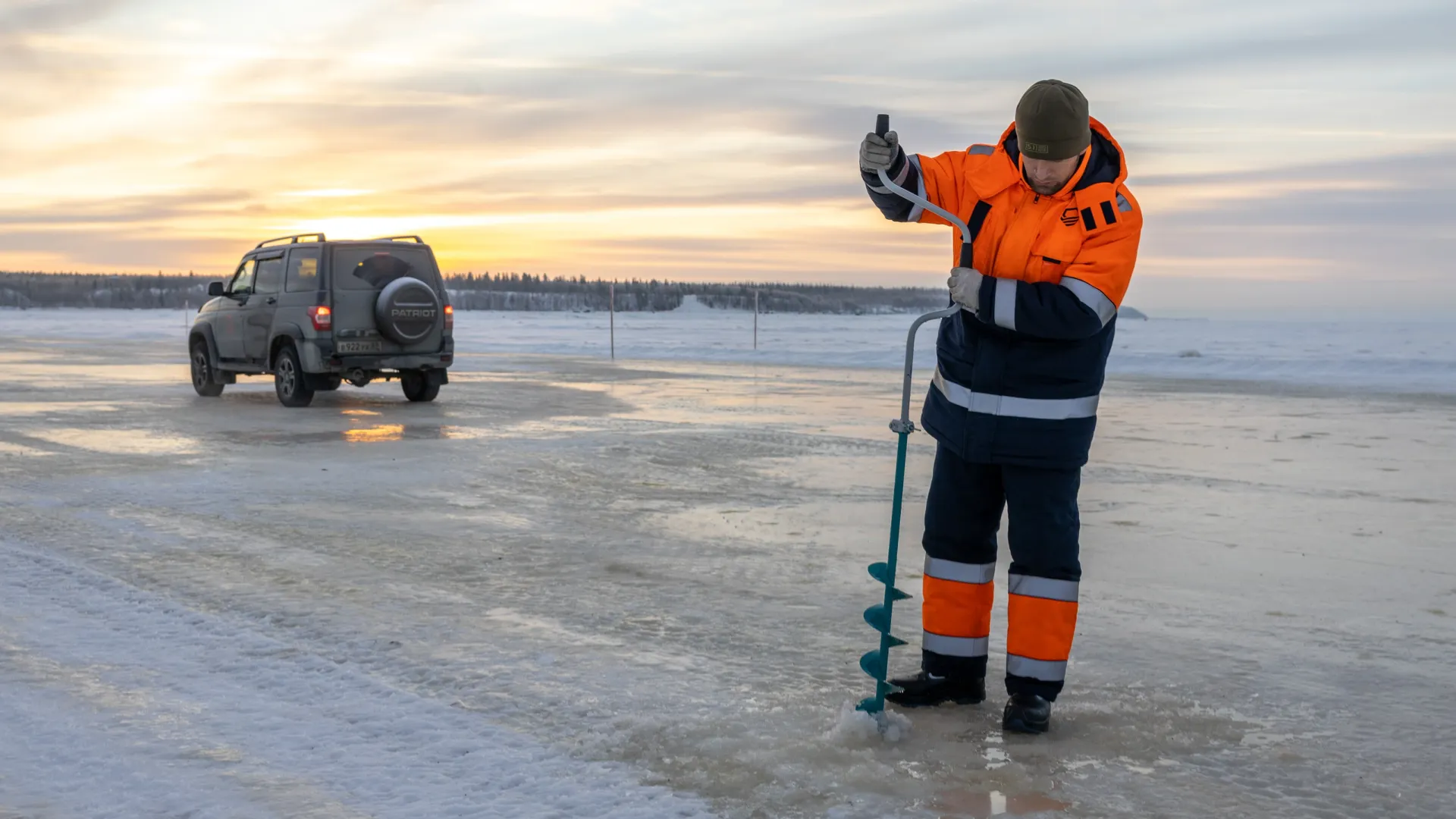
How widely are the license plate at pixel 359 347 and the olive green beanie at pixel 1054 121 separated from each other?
459 inches

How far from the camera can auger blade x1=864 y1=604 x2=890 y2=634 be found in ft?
13.2

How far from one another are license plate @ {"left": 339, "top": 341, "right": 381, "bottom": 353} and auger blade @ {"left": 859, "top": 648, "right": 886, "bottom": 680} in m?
11.3

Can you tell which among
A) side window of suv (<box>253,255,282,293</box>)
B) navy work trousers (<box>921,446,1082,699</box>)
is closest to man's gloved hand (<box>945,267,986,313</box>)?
navy work trousers (<box>921,446,1082,699</box>)

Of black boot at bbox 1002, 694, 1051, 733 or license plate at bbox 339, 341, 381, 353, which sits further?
license plate at bbox 339, 341, 381, 353

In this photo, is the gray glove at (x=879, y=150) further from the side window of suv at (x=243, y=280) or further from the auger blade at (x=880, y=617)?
the side window of suv at (x=243, y=280)

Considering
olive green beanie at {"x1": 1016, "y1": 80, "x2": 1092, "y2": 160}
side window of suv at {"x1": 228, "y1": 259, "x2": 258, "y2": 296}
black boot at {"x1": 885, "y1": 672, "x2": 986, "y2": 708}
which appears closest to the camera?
olive green beanie at {"x1": 1016, "y1": 80, "x2": 1092, "y2": 160}

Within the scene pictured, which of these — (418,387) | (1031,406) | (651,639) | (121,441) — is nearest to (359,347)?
(418,387)

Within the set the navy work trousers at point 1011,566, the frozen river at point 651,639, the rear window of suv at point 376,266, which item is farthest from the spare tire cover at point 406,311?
the navy work trousers at point 1011,566

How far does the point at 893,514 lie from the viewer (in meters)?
4.04

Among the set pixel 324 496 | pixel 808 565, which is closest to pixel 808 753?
pixel 808 565

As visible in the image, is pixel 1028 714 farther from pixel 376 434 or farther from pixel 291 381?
pixel 291 381

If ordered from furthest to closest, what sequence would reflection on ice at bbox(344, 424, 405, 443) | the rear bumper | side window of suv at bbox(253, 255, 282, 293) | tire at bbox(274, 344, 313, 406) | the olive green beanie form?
side window of suv at bbox(253, 255, 282, 293)
tire at bbox(274, 344, 313, 406)
the rear bumper
reflection on ice at bbox(344, 424, 405, 443)
the olive green beanie

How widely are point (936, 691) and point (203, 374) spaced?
14.1 m

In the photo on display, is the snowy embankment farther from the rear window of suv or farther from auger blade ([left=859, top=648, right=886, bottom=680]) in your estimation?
auger blade ([left=859, top=648, right=886, bottom=680])
